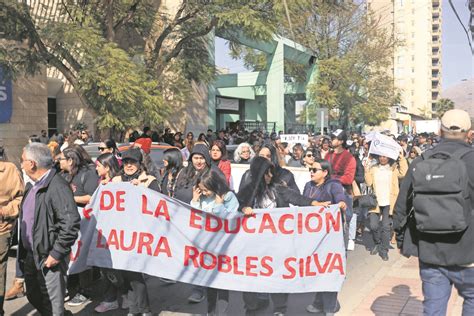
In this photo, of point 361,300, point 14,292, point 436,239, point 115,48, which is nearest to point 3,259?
point 14,292

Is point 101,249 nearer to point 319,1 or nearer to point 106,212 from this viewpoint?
point 106,212

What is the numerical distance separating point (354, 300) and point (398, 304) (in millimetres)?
443

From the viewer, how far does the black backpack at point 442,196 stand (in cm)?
309

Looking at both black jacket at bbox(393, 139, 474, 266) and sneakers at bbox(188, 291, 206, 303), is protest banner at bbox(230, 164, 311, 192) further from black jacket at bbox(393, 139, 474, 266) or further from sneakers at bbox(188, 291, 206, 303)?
black jacket at bbox(393, 139, 474, 266)

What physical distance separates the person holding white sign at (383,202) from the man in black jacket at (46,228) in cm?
482

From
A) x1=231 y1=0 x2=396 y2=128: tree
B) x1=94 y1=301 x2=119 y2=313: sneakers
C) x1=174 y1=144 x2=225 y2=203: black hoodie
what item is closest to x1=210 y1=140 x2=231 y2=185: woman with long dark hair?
x1=174 y1=144 x2=225 y2=203: black hoodie

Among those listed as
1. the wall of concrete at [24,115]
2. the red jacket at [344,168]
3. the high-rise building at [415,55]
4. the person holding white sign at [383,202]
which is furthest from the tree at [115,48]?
the high-rise building at [415,55]

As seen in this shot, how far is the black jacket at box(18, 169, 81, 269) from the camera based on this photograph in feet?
13.0

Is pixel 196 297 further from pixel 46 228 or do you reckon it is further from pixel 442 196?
pixel 442 196

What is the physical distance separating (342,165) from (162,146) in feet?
14.4

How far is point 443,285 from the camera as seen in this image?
3.29 meters

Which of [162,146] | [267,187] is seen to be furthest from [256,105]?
[267,187]

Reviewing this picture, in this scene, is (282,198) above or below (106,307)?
above

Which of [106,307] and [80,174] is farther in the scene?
[80,174]
